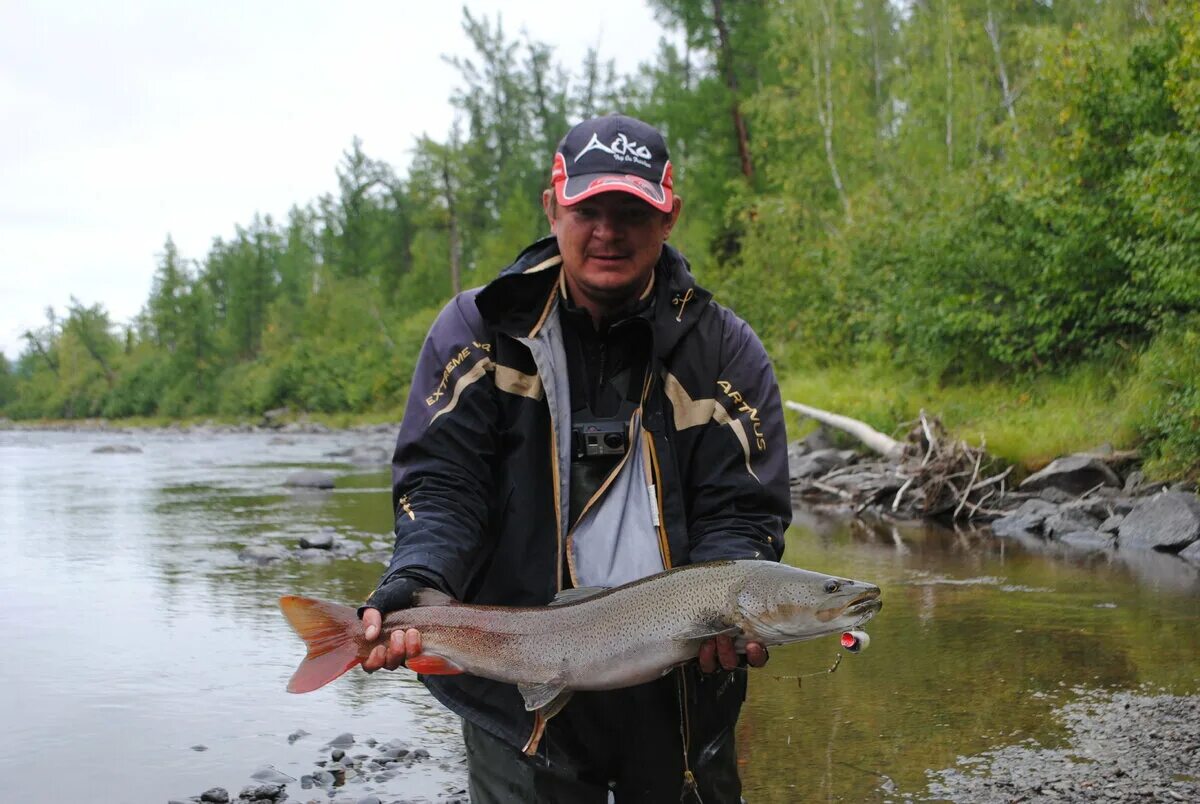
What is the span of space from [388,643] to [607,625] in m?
0.56

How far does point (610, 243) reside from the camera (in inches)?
121

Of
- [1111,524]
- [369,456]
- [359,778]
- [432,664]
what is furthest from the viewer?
[369,456]

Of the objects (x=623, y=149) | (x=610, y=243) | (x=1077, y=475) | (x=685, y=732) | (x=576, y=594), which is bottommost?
(x=1077, y=475)

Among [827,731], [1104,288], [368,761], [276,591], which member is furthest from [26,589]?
[1104,288]

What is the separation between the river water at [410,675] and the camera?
5684mm

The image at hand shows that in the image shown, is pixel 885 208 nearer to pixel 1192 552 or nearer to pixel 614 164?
pixel 1192 552

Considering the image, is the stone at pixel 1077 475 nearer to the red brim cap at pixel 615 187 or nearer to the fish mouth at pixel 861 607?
the fish mouth at pixel 861 607

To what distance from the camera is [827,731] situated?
5.92m

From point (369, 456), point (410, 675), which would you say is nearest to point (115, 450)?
point (369, 456)

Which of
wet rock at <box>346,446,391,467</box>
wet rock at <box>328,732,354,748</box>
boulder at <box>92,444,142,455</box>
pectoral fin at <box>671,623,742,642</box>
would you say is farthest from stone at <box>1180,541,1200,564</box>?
boulder at <box>92,444,142,455</box>

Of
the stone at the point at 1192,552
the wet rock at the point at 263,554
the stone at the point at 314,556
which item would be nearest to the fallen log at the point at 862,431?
the stone at the point at 1192,552

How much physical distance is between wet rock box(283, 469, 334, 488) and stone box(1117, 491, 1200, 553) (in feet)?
44.0

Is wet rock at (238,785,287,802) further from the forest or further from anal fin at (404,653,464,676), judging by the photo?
the forest

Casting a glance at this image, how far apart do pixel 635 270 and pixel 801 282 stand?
25.2 metres
